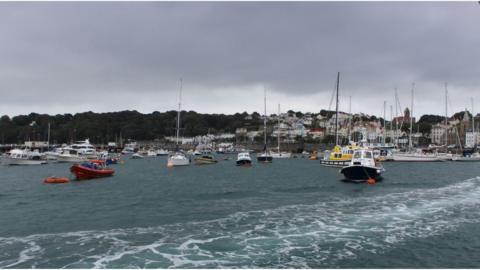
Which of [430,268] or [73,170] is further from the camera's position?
[73,170]

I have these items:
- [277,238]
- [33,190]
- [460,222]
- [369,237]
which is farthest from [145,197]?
[460,222]

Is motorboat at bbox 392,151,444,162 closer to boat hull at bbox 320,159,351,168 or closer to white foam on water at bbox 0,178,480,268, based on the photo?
boat hull at bbox 320,159,351,168

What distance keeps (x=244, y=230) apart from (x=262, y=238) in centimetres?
178

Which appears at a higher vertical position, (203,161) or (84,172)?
(203,161)

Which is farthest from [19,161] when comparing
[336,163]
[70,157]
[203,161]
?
[336,163]

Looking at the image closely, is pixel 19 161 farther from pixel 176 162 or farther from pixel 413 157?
pixel 413 157

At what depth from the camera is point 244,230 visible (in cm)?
1927

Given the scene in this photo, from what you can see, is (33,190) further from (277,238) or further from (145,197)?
(277,238)

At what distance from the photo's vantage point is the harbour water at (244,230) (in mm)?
14789

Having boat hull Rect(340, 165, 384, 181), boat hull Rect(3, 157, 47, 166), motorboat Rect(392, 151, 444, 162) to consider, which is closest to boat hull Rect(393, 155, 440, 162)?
motorboat Rect(392, 151, 444, 162)

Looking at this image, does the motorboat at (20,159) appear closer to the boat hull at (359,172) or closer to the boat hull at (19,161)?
the boat hull at (19,161)

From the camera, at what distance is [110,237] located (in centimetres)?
1809

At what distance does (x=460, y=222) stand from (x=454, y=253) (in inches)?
263

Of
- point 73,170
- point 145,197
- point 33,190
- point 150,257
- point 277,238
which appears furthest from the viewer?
point 73,170
